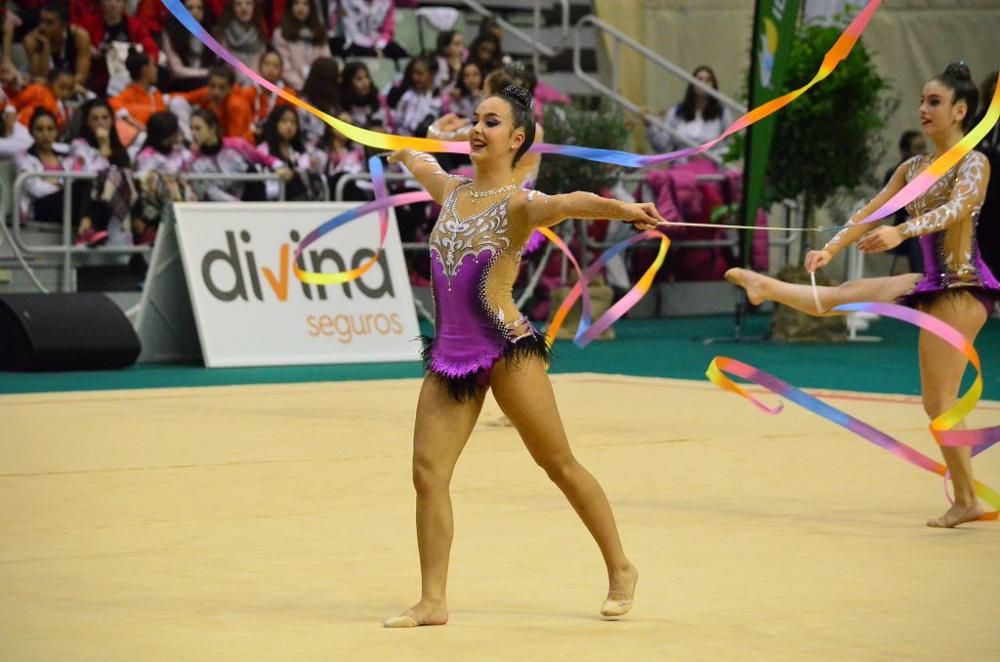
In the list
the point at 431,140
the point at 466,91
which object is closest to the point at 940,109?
the point at 431,140

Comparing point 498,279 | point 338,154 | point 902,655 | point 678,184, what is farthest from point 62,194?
point 902,655

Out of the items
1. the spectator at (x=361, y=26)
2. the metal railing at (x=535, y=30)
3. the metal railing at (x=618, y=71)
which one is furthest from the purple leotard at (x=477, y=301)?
the metal railing at (x=535, y=30)

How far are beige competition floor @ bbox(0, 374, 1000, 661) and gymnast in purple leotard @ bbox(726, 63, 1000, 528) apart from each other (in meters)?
0.40

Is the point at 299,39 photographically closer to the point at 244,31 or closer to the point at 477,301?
the point at 244,31

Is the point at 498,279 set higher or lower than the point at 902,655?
higher

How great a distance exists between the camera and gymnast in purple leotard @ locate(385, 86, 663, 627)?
13.8 ft

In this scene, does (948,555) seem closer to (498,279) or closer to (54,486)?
(498,279)

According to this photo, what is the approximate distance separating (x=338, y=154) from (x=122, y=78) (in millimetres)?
1851

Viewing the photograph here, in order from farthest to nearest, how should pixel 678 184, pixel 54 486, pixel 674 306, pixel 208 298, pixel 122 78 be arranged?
pixel 674 306, pixel 678 184, pixel 122 78, pixel 208 298, pixel 54 486

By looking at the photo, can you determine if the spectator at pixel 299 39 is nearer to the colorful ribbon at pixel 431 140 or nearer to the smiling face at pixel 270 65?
the smiling face at pixel 270 65

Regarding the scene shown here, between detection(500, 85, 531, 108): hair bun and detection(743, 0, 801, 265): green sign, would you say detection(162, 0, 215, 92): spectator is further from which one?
detection(500, 85, 531, 108): hair bun

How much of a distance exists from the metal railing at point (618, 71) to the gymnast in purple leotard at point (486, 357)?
11325mm

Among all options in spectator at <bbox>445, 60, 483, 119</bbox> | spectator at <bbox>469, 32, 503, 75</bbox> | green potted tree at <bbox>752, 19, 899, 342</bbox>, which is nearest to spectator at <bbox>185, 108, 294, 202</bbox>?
spectator at <bbox>445, 60, 483, 119</bbox>

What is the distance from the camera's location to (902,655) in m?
3.79
